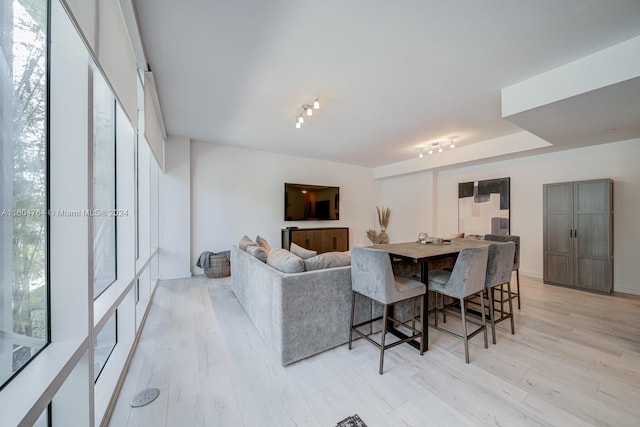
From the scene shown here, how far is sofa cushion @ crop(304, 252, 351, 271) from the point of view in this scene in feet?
7.34

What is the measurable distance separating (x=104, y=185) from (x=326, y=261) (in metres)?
1.99

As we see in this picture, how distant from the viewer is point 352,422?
1438 mm

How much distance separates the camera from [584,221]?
3.91m

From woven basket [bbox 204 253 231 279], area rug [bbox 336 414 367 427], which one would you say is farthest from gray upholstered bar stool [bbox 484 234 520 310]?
woven basket [bbox 204 253 231 279]

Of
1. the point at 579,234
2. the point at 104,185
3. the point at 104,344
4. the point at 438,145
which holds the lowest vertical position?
the point at 104,344

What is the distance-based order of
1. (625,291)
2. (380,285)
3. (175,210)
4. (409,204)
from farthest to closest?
1. (409,204)
2. (175,210)
3. (625,291)
4. (380,285)

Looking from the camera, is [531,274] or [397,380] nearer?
[397,380]

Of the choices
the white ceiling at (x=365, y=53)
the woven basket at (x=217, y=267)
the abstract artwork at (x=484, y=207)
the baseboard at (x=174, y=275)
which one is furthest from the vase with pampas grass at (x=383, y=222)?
the baseboard at (x=174, y=275)

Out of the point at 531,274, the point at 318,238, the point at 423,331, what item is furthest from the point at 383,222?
the point at 423,331

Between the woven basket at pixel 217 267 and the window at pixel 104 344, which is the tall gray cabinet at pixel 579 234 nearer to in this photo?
the woven basket at pixel 217 267

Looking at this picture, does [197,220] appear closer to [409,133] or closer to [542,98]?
[409,133]

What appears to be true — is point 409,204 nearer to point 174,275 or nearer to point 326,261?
point 326,261

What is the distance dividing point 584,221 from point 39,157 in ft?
20.3

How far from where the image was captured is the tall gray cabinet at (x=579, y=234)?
3713 mm
